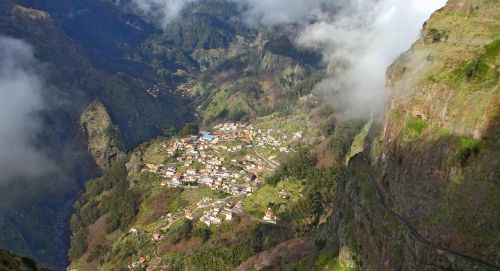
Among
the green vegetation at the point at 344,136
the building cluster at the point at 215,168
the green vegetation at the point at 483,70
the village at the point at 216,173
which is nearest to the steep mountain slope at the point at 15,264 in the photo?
the green vegetation at the point at 483,70

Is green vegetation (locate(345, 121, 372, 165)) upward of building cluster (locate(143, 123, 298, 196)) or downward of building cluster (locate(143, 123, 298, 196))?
upward

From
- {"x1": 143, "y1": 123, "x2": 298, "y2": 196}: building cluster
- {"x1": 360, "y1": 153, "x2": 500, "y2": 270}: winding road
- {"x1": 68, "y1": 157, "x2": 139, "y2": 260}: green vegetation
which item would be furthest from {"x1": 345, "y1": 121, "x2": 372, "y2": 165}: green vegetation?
{"x1": 68, "y1": 157, "x2": 139, "y2": 260}: green vegetation

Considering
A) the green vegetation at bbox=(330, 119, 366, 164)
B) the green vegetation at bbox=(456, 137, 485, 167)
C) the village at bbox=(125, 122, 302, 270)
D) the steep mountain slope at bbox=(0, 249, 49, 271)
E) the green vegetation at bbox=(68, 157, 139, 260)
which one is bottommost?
the green vegetation at bbox=(68, 157, 139, 260)

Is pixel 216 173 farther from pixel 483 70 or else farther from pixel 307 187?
pixel 483 70

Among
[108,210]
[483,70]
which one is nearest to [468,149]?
[483,70]

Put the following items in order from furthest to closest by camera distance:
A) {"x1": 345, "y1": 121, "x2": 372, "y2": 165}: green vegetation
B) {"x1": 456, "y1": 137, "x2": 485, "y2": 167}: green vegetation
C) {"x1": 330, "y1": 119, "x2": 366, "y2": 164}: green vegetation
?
{"x1": 330, "y1": 119, "x2": 366, "y2": 164}: green vegetation → {"x1": 345, "y1": 121, "x2": 372, "y2": 165}: green vegetation → {"x1": 456, "y1": 137, "x2": 485, "y2": 167}: green vegetation

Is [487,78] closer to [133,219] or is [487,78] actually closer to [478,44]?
[478,44]

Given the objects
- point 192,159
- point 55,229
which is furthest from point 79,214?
point 192,159

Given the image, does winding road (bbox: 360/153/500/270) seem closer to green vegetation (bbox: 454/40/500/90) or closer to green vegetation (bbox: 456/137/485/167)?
green vegetation (bbox: 456/137/485/167)
